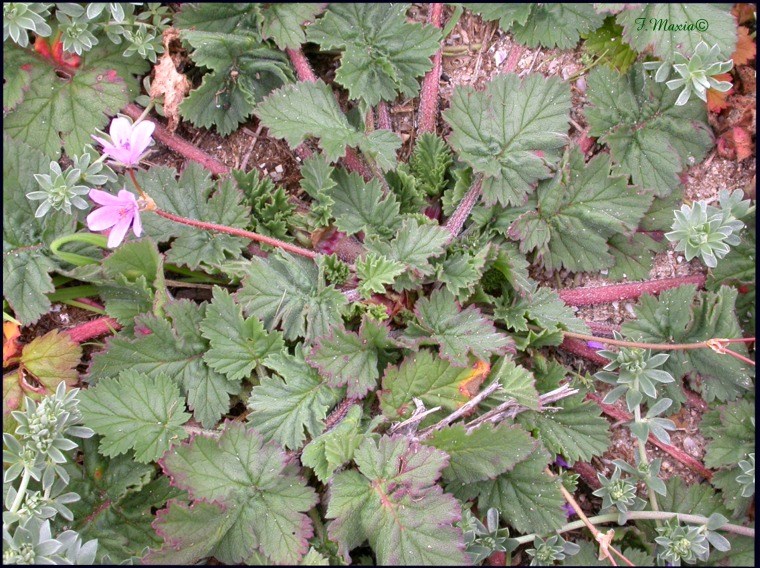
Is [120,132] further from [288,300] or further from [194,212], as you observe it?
[288,300]

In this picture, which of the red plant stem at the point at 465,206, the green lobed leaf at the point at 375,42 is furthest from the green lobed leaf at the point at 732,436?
the green lobed leaf at the point at 375,42

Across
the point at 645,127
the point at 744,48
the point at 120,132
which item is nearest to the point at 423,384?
the point at 120,132

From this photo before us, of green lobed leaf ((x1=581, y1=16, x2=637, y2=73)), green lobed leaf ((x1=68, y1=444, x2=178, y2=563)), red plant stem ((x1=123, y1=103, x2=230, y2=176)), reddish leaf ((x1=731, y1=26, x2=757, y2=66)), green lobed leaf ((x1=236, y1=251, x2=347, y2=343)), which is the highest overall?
reddish leaf ((x1=731, y1=26, x2=757, y2=66))

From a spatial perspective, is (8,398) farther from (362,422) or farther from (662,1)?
(662,1)

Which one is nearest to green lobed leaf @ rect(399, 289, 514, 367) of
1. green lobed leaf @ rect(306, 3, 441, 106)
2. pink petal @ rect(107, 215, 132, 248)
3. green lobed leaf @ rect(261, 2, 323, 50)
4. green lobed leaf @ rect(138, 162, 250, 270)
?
green lobed leaf @ rect(138, 162, 250, 270)

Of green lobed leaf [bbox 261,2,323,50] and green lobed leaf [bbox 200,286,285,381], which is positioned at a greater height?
green lobed leaf [bbox 261,2,323,50]

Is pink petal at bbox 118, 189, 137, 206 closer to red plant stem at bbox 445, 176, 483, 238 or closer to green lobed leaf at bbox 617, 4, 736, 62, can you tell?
red plant stem at bbox 445, 176, 483, 238

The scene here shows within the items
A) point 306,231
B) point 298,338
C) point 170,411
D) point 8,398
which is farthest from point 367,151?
point 8,398
